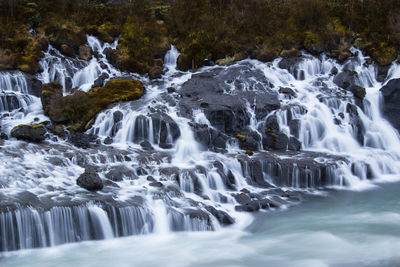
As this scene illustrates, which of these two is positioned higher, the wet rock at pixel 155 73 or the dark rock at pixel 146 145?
the wet rock at pixel 155 73

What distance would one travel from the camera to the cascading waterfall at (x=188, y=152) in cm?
1077

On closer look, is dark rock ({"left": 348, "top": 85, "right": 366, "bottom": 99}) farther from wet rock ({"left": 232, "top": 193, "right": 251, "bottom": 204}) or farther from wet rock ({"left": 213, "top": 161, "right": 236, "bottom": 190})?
wet rock ({"left": 232, "top": 193, "right": 251, "bottom": 204})

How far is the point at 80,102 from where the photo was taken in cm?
1764

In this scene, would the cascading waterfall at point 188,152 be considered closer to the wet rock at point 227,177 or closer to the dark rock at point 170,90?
the wet rock at point 227,177

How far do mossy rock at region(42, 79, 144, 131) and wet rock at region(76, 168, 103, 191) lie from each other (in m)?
5.67

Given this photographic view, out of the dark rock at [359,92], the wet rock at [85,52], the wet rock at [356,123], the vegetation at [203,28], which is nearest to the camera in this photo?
the wet rock at [356,123]

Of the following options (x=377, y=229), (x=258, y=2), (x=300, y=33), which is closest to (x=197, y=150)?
(x=377, y=229)

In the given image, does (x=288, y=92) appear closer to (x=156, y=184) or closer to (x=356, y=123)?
(x=356, y=123)

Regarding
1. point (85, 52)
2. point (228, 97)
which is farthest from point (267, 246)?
point (85, 52)

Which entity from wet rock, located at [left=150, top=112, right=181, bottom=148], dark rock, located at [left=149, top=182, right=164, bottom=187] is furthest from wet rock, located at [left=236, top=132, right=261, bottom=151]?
dark rock, located at [left=149, top=182, right=164, bottom=187]

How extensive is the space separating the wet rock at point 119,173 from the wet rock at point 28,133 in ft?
12.9

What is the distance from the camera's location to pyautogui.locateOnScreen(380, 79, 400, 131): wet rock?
63.5 feet

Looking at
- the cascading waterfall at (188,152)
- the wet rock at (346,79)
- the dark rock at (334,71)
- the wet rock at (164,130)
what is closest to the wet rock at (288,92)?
the cascading waterfall at (188,152)

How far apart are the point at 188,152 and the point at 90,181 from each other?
16.9 feet
